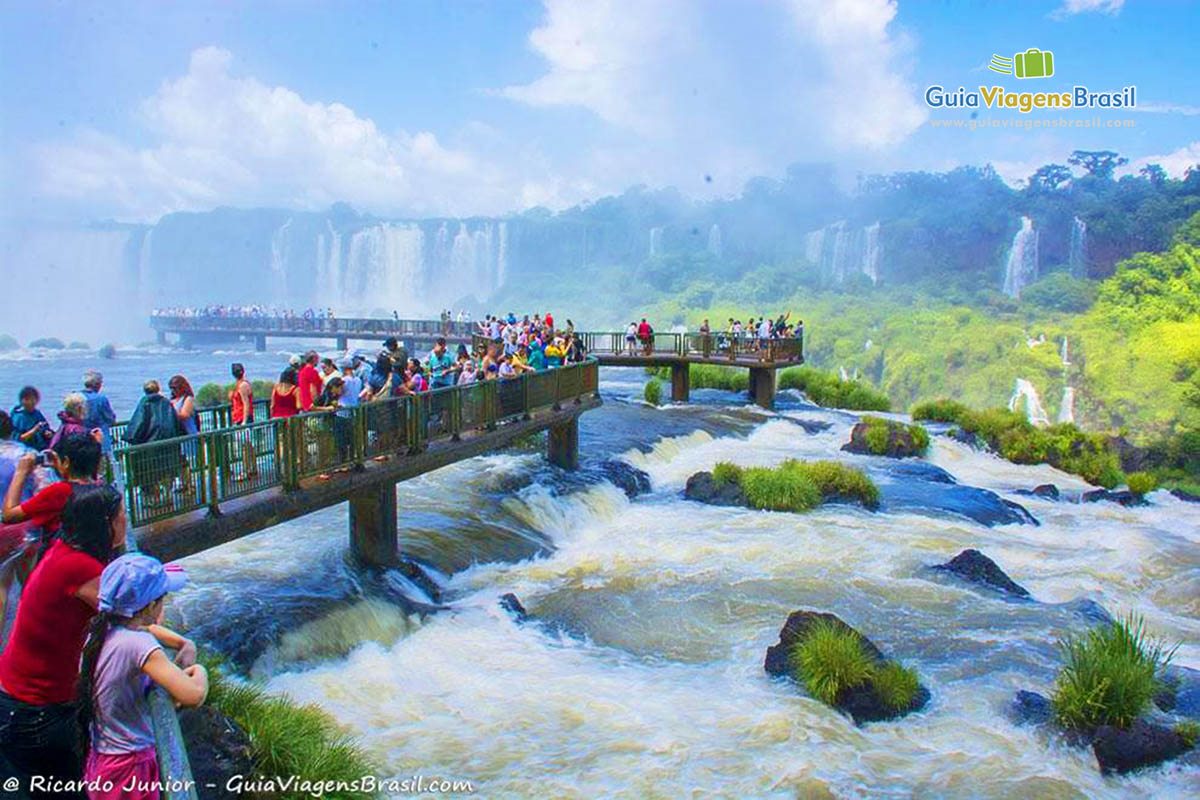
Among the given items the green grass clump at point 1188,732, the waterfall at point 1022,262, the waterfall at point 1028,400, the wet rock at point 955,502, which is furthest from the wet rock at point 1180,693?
the waterfall at point 1022,262

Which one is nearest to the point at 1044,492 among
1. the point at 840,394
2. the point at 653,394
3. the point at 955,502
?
the point at 955,502

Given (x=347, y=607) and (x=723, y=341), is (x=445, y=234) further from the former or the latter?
(x=347, y=607)

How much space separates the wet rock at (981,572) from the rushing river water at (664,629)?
391 mm

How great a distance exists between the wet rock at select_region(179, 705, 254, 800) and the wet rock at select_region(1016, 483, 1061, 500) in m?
20.0

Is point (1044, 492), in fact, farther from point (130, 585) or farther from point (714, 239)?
point (714, 239)

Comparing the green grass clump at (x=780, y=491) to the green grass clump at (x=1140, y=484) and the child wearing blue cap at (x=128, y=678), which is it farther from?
the child wearing blue cap at (x=128, y=678)

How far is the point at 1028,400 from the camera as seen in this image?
5853 centimetres

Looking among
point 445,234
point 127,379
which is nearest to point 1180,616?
point 127,379

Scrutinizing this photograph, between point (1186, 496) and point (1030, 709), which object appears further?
point (1186, 496)

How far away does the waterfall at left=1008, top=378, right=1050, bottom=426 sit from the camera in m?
57.3

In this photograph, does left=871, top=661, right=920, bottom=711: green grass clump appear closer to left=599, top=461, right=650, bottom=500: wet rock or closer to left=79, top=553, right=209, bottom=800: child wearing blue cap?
left=79, top=553, right=209, bottom=800: child wearing blue cap

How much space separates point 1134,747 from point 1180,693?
2.09 m

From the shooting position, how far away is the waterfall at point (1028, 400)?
5734 cm

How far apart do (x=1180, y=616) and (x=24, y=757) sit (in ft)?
48.0
